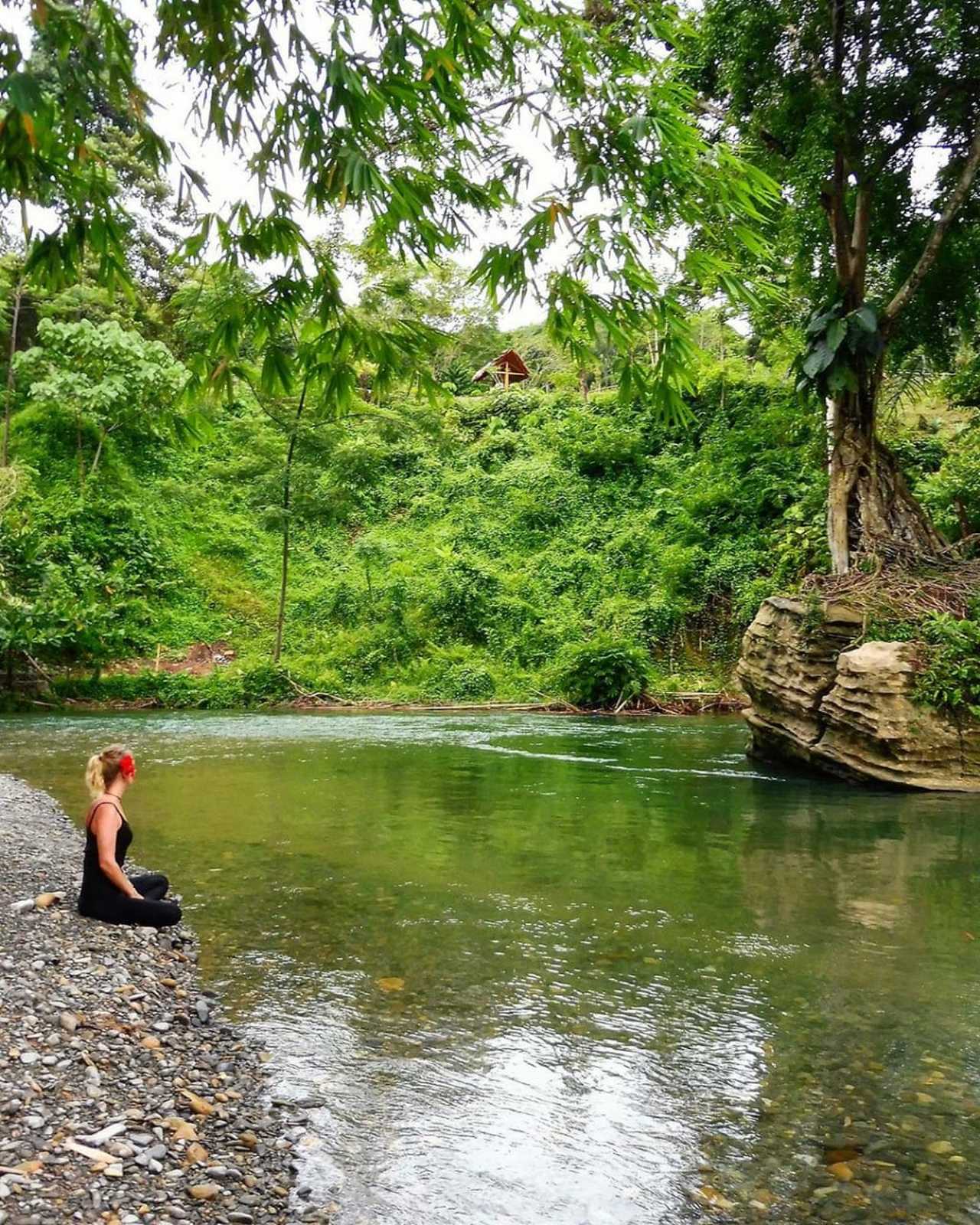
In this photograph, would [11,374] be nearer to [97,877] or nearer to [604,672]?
[604,672]

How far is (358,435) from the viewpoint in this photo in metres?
25.1

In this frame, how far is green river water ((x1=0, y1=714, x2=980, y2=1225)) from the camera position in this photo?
357cm

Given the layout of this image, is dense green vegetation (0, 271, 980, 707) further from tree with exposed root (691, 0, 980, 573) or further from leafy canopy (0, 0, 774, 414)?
leafy canopy (0, 0, 774, 414)

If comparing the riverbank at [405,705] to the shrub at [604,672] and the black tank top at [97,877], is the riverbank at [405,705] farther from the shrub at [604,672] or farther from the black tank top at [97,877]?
the black tank top at [97,877]

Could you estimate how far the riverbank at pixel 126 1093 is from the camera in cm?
308

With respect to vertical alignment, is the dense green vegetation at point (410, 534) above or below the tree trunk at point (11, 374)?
below

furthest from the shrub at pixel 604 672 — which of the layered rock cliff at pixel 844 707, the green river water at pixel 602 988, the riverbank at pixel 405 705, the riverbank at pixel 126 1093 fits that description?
the riverbank at pixel 126 1093

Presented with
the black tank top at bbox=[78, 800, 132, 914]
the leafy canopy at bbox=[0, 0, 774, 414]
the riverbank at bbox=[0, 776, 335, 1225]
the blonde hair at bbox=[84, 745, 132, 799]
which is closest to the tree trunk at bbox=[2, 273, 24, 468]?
the blonde hair at bbox=[84, 745, 132, 799]

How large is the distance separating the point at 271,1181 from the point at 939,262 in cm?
1580

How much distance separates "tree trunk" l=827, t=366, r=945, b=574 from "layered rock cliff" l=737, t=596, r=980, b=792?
154 cm

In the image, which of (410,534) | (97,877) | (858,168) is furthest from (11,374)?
(97,877)

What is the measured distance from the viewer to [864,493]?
1445 centimetres

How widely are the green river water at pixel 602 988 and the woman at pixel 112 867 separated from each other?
0.43m

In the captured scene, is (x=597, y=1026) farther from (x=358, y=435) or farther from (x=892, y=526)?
(x=358, y=435)
